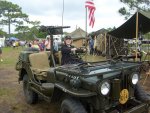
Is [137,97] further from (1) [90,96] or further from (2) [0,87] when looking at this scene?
(2) [0,87]

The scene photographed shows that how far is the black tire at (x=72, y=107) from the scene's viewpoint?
438 cm

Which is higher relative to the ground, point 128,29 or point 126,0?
point 126,0

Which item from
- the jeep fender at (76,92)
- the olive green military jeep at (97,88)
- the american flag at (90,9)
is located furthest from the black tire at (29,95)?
the american flag at (90,9)

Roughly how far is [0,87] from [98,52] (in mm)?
13124

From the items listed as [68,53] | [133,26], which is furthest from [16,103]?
[133,26]


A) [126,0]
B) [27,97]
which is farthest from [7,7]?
[27,97]

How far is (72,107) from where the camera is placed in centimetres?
446

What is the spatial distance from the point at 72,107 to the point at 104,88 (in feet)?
1.94

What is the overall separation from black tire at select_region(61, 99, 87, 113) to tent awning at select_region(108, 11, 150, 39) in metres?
6.03

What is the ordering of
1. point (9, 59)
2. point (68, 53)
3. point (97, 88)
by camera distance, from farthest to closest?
1. point (9, 59)
2. point (68, 53)
3. point (97, 88)

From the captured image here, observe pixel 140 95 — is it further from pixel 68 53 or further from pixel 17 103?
pixel 17 103

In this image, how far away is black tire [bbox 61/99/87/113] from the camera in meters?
4.38

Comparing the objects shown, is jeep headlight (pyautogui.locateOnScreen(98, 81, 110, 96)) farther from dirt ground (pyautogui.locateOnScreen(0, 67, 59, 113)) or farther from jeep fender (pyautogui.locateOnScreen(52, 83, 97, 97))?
dirt ground (pyautogui.locateOnScreen(0, 67, 59, 113))

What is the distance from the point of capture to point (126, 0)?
1203 inches
